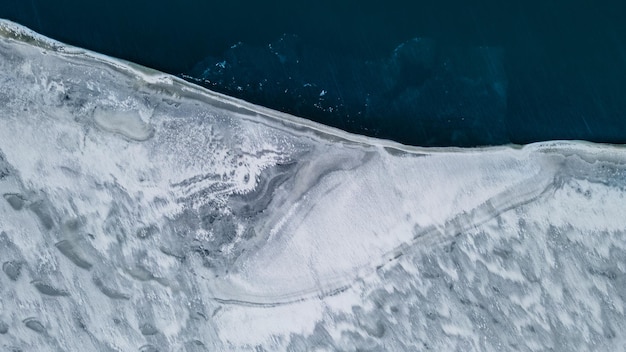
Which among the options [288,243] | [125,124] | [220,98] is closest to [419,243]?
[288,243]

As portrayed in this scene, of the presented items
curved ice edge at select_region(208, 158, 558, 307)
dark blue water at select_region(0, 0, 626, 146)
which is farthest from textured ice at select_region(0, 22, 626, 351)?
dark blue water at select_region(0, 0, 626, 146)

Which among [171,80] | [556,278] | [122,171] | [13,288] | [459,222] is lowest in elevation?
[556,278]

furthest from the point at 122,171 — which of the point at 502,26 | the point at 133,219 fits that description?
the point at 502,26

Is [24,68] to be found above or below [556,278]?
above

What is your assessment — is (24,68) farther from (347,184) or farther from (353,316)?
(353,316)

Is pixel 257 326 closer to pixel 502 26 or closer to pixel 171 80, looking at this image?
pixel 171 80

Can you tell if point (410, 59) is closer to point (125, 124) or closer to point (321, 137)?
point (321, 137)

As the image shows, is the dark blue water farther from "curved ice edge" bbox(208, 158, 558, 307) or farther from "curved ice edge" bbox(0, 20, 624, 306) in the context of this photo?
"curved ice edge" bbox(208, 158, 558, 307)
